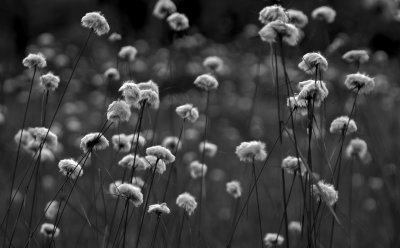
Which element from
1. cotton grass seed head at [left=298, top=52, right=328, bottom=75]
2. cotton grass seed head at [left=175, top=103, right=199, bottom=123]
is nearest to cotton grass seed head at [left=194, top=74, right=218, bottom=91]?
cotton grass seed head at [left=175, top=103, right=199, bottom=123]

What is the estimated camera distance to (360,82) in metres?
1.73

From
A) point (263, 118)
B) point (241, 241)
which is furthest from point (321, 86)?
point (263, 118)

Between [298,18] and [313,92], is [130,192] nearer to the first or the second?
[313,92]

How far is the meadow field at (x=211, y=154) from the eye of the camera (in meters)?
1.66

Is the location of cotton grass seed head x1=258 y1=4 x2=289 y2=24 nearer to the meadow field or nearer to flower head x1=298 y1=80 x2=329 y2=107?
the meadow field

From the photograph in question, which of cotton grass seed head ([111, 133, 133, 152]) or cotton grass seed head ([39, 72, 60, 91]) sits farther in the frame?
cotton grass seed head ([111, 133, 133, 152])

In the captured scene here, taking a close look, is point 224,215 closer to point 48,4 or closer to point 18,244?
point 18,244

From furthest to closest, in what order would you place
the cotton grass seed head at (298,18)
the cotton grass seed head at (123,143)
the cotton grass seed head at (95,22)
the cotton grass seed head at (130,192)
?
the cotton grass seed head at (298,18), the cotton grass seed head at (123,143), the cotton grass seed head at (95,22), the cotton grass seed head at (130,192)

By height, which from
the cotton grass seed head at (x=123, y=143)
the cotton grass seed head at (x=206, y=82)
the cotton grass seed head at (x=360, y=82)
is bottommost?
the cotton grass seed head at (x=123, y=143)

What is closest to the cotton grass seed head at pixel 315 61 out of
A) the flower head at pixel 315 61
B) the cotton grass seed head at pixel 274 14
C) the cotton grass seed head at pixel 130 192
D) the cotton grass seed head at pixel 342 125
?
the flower head at pixel 315 61

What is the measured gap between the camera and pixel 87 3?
49.0 feet

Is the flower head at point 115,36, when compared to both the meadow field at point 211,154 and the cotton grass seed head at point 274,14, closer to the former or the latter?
the meadow field at point 211,154

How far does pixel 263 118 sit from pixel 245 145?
5.47 metres

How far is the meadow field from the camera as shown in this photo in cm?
166
